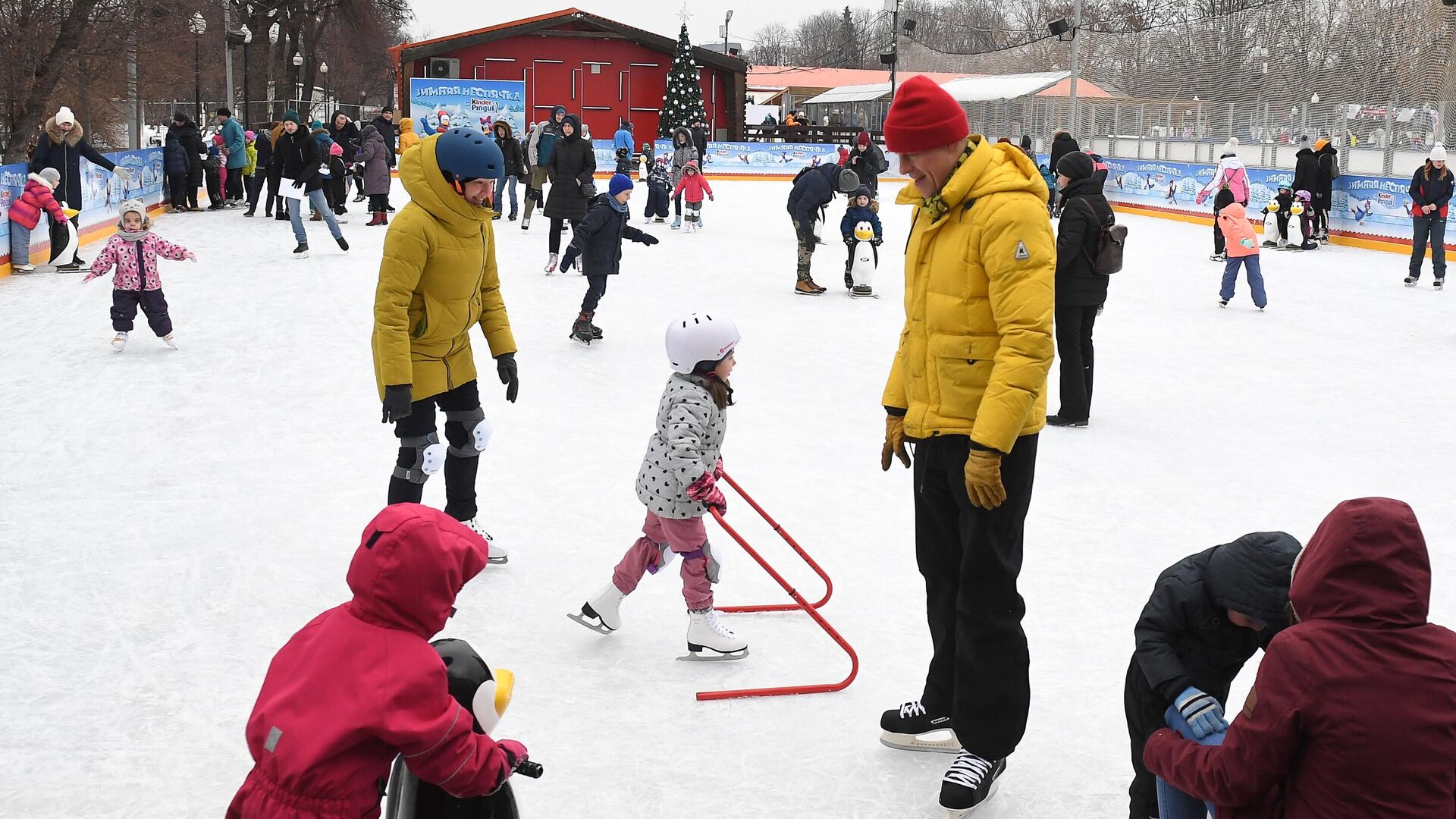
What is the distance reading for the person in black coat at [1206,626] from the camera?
210 centimetres

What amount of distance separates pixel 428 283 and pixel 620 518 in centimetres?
148

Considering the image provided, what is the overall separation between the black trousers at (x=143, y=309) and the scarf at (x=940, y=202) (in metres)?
6.87

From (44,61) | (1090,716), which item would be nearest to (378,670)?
(1090,716)

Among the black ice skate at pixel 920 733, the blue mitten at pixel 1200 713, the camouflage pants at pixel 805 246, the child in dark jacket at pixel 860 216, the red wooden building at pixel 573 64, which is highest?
the red wooden building at pixel 573 64

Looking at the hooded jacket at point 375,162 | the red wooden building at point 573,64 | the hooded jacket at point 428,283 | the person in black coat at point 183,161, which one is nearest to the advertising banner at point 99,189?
the person in black coat at point 183,161

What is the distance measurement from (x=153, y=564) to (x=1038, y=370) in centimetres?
333

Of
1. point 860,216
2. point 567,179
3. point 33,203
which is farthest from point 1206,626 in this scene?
point 33,203

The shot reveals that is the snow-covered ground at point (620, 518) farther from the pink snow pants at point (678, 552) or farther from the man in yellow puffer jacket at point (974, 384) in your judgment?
the man in yellow puffer jacket at point (974, 384)

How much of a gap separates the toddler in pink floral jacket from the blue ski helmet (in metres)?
4.68

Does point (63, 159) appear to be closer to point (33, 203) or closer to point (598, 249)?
point (33, 203)

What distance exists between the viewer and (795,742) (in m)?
3.23

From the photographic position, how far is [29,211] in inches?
466

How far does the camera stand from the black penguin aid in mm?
2010

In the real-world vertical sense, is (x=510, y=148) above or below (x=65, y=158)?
above
